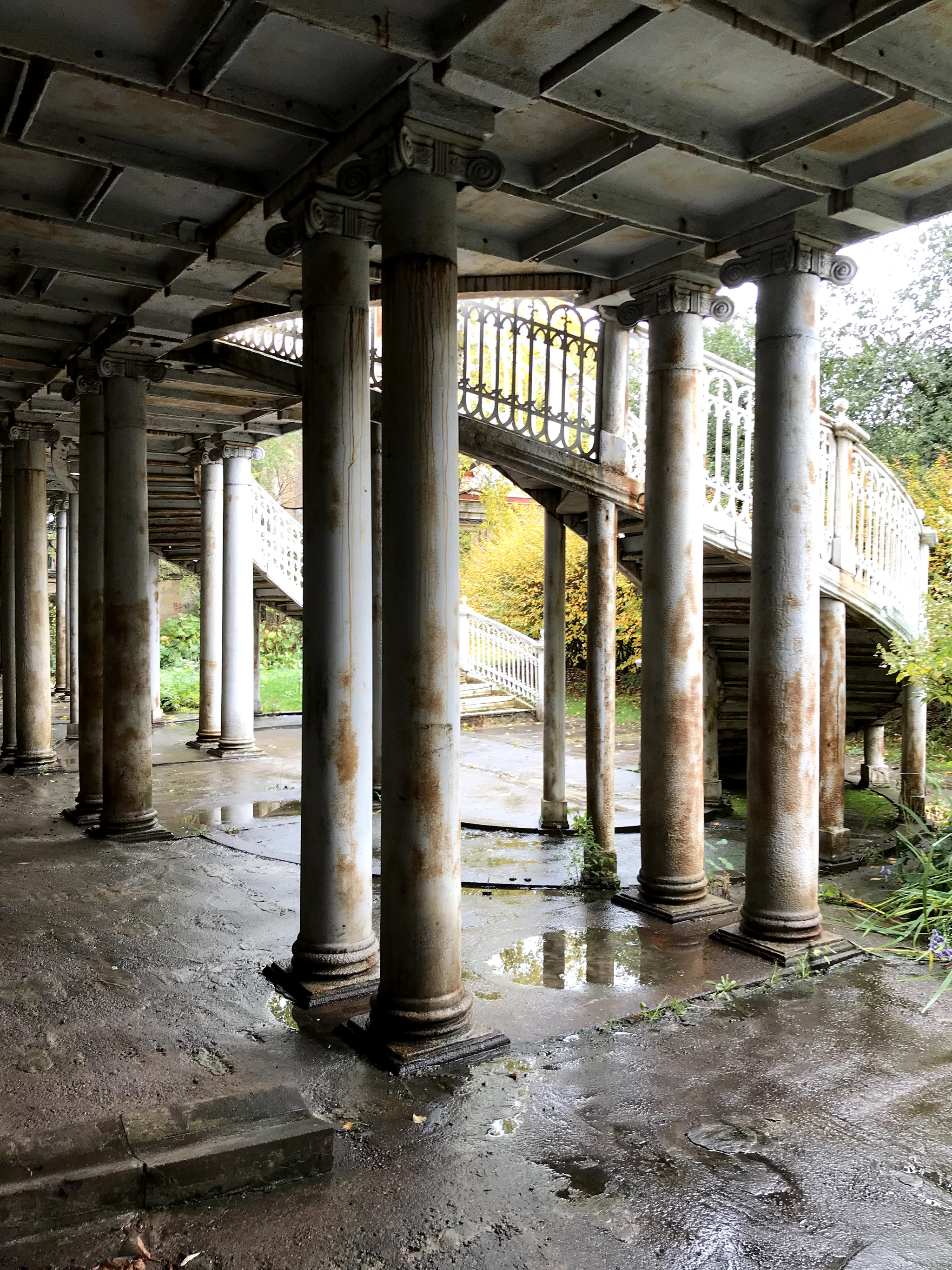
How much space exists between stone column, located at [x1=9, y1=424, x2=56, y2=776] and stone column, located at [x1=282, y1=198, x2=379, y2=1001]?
877cm

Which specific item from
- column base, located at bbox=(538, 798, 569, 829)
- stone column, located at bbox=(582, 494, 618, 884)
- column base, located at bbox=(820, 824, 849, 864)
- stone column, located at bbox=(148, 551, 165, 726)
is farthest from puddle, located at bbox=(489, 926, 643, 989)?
stone column, located at bbox=(148, 551, 165, 726)

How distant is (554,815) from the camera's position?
11031mm

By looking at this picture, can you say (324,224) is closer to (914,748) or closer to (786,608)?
(786,608)

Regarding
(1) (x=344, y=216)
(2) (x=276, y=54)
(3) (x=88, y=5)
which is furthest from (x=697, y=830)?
(3) (x=88, y=5)

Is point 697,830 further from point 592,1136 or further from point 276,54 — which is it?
point 276,54

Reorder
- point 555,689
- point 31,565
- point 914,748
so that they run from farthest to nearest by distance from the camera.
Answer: point 31,565 < point 914,748 < point 555,689

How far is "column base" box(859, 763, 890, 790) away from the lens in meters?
14.7

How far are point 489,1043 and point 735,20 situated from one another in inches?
195

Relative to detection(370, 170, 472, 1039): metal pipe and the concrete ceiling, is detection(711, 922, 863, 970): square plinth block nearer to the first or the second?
detection(370, 170, 472, 1039): metal pipe

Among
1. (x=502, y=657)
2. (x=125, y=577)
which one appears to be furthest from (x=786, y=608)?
(x=502, y=657)

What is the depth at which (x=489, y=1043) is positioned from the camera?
511 cm

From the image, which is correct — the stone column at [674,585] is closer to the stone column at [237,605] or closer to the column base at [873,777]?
the column base at [873,777]

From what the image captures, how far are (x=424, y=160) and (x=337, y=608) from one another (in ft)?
7.91

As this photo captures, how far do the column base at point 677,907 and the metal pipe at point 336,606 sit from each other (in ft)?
8.83
